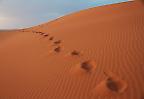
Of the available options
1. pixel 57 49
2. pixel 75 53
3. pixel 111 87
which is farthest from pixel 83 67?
pixel 57 49

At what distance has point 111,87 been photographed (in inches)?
264

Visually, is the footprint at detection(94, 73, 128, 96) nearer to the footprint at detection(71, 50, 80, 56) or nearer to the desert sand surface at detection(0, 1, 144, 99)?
→ the desert sand surface at detection(0, 1, 144, 99)

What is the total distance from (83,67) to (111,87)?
5.39ft

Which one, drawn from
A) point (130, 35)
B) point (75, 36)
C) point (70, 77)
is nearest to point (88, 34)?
point (75, 36)

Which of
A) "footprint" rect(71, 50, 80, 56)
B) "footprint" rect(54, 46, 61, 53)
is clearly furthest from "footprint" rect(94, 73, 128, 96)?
"footprint" rect(54, 46, 61, 53)

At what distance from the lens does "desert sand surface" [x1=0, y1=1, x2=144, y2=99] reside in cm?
684

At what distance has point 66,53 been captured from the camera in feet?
32.9

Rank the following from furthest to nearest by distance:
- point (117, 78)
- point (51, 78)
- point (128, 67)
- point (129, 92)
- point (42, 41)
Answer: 1. point (42, 41)
2. point (51, 78)
3. point (128, 67)
4. point (117, 78)
5. point (129, 92)

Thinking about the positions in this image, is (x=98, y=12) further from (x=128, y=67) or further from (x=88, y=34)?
(x=128, y=67)

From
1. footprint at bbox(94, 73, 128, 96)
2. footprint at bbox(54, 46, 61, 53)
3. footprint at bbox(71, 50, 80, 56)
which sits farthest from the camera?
footprint at bbox(54, 46, 61, 53)

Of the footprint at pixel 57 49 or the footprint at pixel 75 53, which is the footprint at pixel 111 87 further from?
the footprint at pixel 57 49

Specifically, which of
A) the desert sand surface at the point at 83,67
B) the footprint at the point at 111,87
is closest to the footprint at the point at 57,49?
the desert sand surface at the point at 83,67

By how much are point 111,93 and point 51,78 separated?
2.00 m

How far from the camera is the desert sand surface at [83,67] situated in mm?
6840
